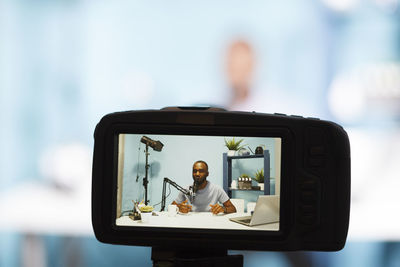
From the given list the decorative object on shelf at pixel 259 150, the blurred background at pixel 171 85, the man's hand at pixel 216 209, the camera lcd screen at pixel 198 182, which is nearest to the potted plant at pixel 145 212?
the camera lcd screen at pixel 198 182

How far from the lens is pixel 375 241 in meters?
1.42

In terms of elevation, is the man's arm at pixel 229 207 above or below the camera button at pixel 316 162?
below

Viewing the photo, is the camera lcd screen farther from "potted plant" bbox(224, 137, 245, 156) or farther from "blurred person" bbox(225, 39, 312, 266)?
"blurred person" bbox(225, 39, 312, 266)

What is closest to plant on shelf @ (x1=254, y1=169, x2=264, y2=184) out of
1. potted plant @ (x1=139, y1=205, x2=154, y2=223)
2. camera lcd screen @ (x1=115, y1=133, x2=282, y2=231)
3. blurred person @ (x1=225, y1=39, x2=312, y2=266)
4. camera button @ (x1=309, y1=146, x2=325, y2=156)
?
camera lcd screen @ (x1=115, y1=133, x2=282, y2=231)

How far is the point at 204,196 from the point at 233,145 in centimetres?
11

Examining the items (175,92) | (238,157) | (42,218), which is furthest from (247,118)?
(42,218)

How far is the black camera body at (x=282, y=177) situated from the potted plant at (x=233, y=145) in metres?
0.03

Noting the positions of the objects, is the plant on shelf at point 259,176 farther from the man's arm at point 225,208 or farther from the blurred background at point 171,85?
the blurred background at point 171,85

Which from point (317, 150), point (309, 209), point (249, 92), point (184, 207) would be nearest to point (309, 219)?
point (309, 209)

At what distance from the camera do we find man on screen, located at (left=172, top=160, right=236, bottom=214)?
0.73m

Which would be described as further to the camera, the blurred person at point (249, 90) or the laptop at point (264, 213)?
the blurred person at point (249, 90)

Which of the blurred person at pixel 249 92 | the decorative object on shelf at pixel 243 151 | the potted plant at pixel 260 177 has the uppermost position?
the blurred person at pixel 249 92

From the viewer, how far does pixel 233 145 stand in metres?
0.72

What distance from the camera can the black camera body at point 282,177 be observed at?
0.68 meters
